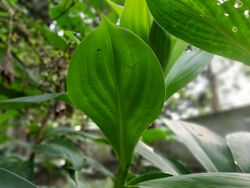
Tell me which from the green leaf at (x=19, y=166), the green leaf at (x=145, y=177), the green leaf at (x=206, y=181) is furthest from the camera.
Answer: the green leaf at (x=19, y=166)

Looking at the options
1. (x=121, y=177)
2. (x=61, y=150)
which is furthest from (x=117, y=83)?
(x=61, y=150)

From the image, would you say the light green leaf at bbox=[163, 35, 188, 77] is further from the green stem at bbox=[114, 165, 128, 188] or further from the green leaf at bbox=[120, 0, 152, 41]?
the green stem at bbox=[114, 165, 128, 188]

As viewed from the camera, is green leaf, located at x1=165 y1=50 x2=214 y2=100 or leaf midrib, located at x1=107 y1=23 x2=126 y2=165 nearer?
leaf midrib, located at x1=107 y1=23 x2=126 y2=165

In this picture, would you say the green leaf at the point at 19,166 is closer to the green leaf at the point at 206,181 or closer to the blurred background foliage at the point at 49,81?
the blurred background foliage at the point at 49,81

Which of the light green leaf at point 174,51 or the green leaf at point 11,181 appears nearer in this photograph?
the green leaf at point 11,181

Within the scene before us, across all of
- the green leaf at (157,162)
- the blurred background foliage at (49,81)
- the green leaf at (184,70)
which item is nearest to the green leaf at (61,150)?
the blurred background foliage at (49,81)

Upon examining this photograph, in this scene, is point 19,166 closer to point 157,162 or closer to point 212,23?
point 157,162

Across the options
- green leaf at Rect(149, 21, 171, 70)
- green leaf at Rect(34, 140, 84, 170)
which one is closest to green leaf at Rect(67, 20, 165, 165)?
green leaf at Rect(149, 21, 171, 70)
